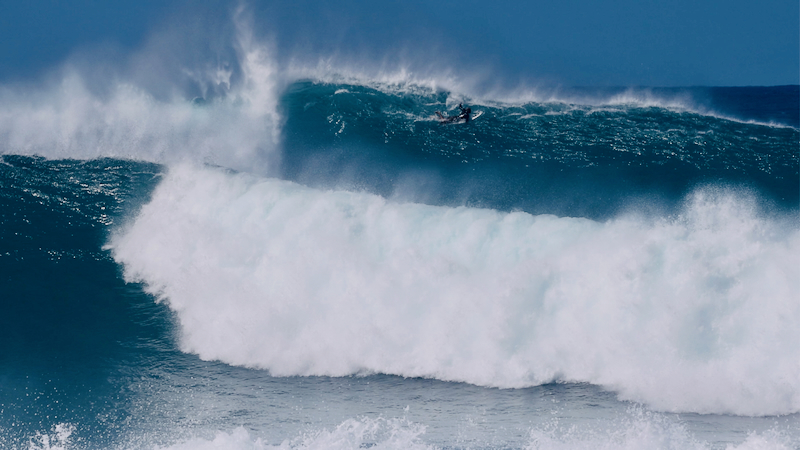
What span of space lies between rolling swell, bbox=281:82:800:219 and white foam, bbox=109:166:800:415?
1.09 meters

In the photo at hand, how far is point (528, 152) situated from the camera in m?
14.5

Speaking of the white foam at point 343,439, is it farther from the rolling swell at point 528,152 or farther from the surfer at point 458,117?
the surfer at point 458,117

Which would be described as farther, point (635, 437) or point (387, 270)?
point (387, 270)

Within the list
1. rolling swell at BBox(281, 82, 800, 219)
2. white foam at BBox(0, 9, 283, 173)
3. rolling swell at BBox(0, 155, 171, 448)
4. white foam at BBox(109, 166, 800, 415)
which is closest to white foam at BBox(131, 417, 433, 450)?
white foam at BBox(109, 166, 800, 415)

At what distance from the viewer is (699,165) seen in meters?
14.1

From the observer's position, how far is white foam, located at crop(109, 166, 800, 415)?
10227 mm

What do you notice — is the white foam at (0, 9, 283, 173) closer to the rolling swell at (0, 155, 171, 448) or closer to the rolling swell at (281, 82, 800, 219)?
the rolling swell at (0, 155, 171, 448)

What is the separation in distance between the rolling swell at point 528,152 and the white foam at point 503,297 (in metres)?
1.09

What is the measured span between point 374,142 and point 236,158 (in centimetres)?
352

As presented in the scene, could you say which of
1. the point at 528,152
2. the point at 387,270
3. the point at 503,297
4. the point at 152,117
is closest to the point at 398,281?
the point at 387,270

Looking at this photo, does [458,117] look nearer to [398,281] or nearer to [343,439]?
[398,281]

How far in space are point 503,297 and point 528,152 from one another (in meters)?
5.02

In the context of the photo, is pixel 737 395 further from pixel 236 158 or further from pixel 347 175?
pixel 236 158

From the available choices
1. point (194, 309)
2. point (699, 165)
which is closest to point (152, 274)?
point (194, 309)
